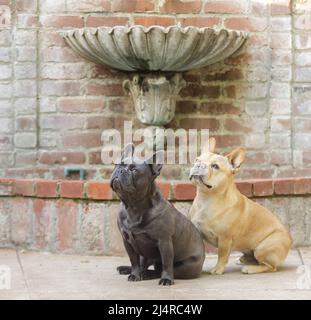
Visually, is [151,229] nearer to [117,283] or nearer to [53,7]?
[117,283]

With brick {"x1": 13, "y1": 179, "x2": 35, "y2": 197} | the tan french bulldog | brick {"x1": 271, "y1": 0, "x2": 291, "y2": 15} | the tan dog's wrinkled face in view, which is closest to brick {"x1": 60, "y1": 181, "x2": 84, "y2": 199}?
brick {"x1": 13, "y1": 179, "x2": 35, "y2": 197}

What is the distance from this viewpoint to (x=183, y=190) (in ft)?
20.6

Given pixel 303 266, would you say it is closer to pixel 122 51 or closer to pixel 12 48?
pixel 122 51

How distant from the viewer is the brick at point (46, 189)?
20.8 feet

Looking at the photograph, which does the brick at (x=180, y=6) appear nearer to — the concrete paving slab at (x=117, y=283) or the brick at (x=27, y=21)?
the brick at (x=27, y=21)

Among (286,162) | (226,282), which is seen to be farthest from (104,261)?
(286,162)

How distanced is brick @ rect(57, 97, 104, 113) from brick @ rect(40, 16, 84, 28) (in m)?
0.54

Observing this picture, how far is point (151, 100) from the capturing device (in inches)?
265

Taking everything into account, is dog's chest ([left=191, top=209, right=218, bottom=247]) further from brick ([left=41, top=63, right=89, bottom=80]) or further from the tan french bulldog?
brick ([left=41, top=63, right=89, bottom=80])

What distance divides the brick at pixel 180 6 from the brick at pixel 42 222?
1705 mm

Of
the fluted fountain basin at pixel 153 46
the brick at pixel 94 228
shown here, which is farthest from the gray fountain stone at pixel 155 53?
the brick at pixel 94 228

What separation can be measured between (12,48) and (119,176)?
2374 millimetres

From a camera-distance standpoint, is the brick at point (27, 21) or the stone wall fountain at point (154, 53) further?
the brick at point (27, 21)

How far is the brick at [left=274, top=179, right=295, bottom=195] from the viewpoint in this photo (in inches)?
256
